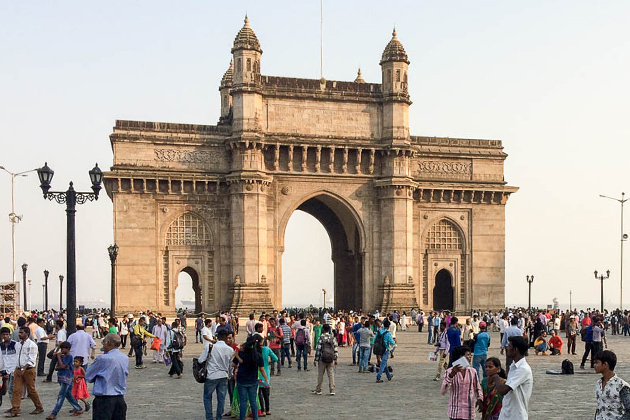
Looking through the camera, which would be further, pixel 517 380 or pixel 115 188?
pixel 115 188

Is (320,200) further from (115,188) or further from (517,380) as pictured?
(517,380)

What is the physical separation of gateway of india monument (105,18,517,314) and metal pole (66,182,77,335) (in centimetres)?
2871

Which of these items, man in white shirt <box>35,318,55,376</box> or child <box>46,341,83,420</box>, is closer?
child <box>46,341,83,420</box>

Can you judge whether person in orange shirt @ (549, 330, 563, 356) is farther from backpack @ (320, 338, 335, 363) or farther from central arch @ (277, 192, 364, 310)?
central arch @ (277, 192, 364, 310)

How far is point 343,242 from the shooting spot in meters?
60.4

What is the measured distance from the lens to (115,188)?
50000 millimetres

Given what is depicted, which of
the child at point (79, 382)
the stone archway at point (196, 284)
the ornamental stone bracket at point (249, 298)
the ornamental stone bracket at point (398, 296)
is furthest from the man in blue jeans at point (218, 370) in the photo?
the ornamental stone bracket at point (398, 296)

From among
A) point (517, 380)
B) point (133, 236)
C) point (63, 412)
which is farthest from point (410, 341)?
point (517, 380)

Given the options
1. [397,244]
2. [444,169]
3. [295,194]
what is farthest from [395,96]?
[397,244]

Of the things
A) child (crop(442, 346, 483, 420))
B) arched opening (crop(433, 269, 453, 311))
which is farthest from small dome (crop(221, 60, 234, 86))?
child (crop(442, 346, 483, 420))

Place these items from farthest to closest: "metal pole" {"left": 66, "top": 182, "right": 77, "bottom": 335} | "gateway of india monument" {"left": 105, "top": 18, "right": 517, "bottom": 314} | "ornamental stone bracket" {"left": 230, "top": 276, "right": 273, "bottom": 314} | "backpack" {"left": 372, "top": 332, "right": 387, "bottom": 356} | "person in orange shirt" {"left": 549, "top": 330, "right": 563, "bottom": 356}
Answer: "gateway of india monument" {"left": 105, "top": 18, "right": 517, "bottom": 314}, "ornamental stone bracket" {"left": 230, "top": 276, "right": 273, "bottom": 314}, "person in orange shirt" {"left": 549, "top": 330, "right": 563, "bottom": 356}, "backpack" {"left": 372, "top": 332, "right": 387, "bottom": 356}, "metal pole" {"left": 66, "top": 182, "right": 77, "bottom": 335}

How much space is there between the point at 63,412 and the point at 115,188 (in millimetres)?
33239

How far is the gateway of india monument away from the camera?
1992 inches

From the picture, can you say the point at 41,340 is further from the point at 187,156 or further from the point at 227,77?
the point at 227,77
